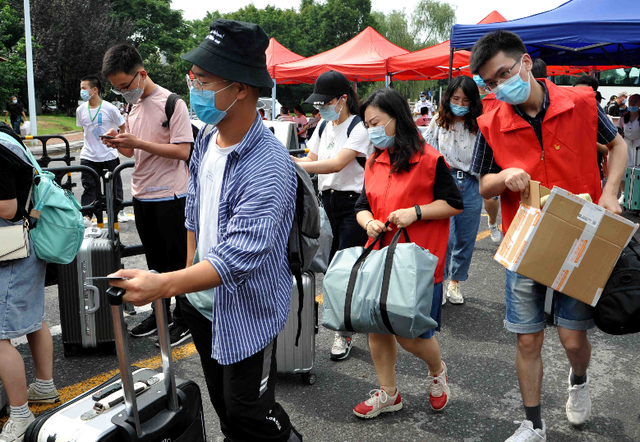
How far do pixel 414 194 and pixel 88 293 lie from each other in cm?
220

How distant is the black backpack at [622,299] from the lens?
2.51 meters

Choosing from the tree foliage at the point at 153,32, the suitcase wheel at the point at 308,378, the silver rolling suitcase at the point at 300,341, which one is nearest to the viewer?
the silver rolling suitcase at the point at 300,341

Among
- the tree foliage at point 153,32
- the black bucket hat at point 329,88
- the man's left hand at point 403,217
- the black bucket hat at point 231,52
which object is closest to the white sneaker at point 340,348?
the man's left hand at point 403,217

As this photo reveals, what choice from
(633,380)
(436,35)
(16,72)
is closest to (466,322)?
(633,380)

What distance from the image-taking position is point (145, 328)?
4324 mm

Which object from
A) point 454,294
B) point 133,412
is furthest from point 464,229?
point 133,412

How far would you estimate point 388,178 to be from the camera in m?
3.18

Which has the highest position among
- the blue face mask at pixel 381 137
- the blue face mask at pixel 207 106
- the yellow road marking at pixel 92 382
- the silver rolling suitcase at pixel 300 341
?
the blue face mask at pixel 207 106

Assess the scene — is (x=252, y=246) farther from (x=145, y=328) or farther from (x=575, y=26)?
(x=575, y=26)

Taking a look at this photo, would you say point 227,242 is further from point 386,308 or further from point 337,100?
point 337,100

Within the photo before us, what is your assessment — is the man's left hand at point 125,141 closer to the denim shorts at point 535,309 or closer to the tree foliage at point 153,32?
the denim shorts at point 535,309

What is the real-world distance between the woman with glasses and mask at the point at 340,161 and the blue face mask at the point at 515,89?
1.39 m

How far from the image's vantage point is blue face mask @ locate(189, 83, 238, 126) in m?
Answer: 1.98

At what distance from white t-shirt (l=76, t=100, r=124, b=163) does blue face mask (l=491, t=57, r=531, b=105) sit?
6.55m
